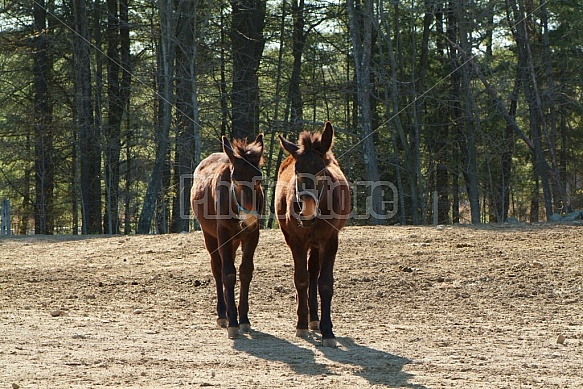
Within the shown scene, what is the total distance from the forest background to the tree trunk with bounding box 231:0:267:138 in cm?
7

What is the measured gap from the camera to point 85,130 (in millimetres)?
28156

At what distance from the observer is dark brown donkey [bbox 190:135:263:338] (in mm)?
8227

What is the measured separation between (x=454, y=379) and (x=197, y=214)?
4465mm

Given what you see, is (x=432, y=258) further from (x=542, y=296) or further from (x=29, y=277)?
(x=29, y=277)

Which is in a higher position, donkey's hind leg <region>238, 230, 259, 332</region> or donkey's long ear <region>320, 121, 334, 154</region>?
donkey's long ear <region>320, 121, 334, 154</region>

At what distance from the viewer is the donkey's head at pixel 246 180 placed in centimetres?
810

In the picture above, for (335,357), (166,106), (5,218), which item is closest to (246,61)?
(166,106)

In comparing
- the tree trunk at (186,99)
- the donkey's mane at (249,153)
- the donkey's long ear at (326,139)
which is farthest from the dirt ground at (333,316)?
the tree trunk at (186,99)

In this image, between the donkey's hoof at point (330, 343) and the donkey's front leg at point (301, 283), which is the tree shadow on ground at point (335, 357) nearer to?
the donkey's hoof at point (330, 343)

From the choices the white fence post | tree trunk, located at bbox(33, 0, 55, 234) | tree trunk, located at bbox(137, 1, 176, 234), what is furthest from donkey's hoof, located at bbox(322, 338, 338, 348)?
tree trunk, located at bbox(33, 0, 55, 234)

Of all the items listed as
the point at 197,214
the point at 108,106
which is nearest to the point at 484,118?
the point at 108,106

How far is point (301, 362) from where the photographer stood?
7.16 meters

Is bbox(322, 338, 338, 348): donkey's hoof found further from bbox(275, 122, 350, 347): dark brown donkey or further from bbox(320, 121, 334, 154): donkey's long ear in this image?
bbox(320, 121, 334, 154): donkey's long ear

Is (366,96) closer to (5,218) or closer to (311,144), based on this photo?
(5,218)
